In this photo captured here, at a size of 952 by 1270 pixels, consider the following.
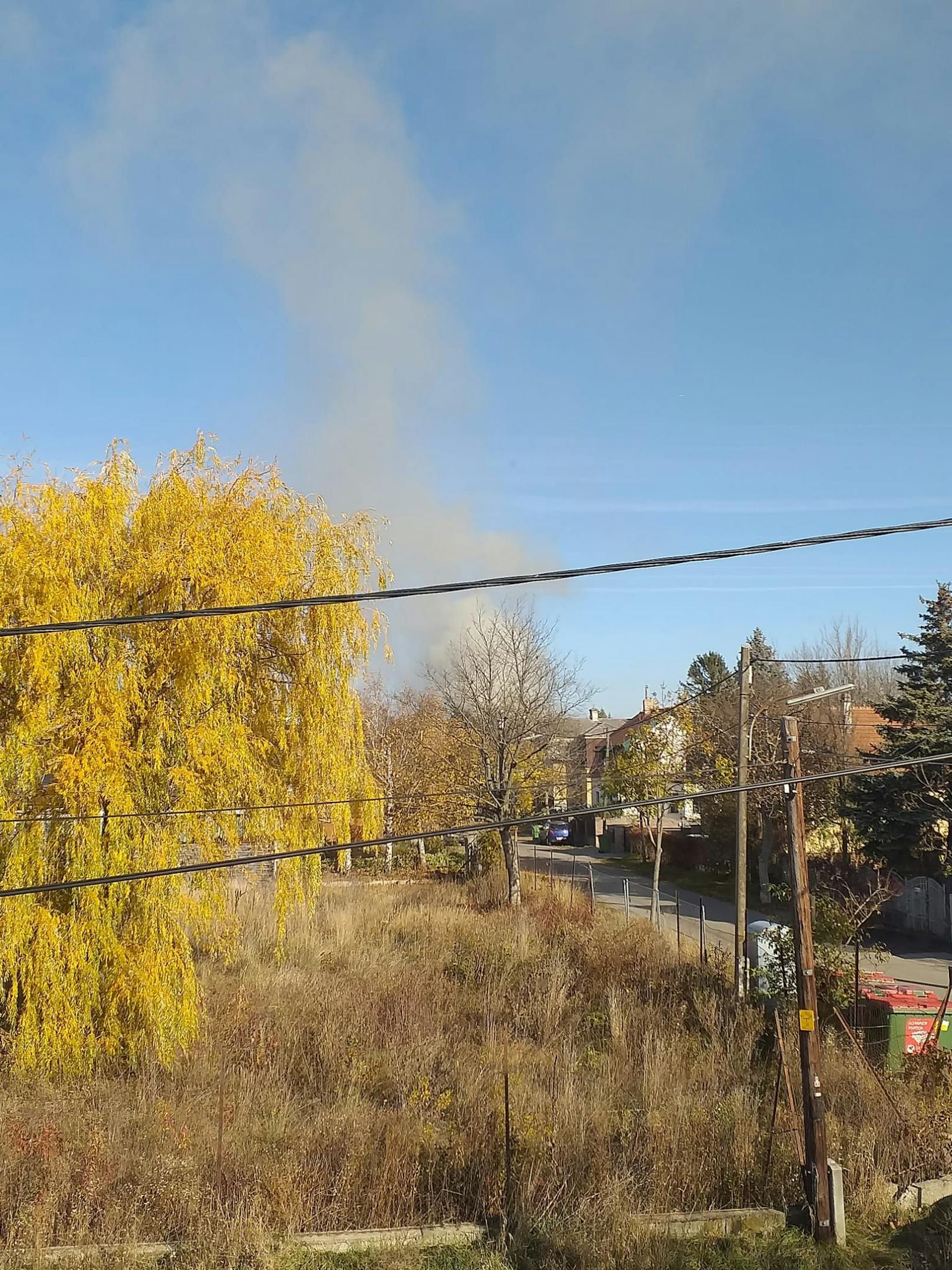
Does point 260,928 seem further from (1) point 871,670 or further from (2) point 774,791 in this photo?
(1) point 871,670

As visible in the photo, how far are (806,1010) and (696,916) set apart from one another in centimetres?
1746

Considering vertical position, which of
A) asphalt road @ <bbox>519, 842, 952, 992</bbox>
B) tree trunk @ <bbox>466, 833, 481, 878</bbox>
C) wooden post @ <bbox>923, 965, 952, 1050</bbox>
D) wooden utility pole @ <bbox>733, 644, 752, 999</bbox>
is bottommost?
asphalt road @ <bbox>519, 842, 952, 992</bbox>

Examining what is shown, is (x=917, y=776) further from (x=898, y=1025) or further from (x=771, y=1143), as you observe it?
(x=771, y=1143)

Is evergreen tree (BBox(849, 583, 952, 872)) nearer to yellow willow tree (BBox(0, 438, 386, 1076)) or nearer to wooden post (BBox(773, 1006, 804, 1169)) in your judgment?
wooden post (BBox(773, 1006, 804, 1169))

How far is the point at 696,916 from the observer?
2472cm

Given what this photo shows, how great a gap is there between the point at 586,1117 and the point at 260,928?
11.7 metres

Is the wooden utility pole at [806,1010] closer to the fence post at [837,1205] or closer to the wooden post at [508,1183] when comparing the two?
the fence post at [837,1205]

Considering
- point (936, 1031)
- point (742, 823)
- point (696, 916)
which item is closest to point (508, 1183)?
point (936, 1031)

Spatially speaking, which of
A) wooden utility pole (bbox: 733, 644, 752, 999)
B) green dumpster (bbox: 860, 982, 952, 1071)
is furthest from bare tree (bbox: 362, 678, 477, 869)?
green dumpster (bbox: 860, 982, 952, 1071)

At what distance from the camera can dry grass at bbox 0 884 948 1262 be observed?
24.5 ft

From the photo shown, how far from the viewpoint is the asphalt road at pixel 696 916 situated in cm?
1739

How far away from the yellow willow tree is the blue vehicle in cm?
4130

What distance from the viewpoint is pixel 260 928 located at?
19078 millimetres

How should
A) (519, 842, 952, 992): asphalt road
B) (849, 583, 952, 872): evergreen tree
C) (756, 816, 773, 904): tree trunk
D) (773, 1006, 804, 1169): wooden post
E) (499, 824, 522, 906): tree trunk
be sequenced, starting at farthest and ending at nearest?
(756, 816, 773, 904): tree trunk → (499, 824, 522, 906): tree trunk → (849, 583, 952, 872): evergreen tree → (519, 842, 952, 992): asphalt road → (773, 1006, 804, 1169): wooden post
